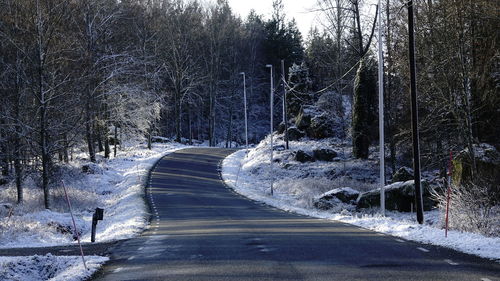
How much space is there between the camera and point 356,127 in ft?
140

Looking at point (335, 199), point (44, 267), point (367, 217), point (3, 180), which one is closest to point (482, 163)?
Result: point (335, 199)

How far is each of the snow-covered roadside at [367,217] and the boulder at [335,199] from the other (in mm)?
737

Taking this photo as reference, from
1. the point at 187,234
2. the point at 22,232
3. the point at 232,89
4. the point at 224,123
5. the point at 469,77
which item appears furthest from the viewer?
the point at 224,123

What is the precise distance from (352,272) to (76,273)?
17.0 feet

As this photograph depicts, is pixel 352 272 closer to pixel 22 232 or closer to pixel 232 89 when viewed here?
pixel 22 232

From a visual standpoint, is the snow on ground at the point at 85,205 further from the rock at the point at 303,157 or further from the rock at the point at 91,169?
the rock at the point at 303,157

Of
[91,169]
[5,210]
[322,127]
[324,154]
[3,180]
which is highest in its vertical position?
[322,127]

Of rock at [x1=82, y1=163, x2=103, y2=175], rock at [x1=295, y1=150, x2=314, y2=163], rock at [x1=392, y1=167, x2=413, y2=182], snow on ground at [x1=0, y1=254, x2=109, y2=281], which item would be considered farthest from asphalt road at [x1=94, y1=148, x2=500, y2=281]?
rock at [x1=295, y1=150, x2=314, y2=163]

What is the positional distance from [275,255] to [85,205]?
2148 cm

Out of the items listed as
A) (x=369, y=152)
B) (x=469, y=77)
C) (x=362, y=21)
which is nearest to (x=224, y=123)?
(x=369, y=152)

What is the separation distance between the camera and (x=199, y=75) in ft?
245

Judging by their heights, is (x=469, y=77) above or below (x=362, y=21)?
below

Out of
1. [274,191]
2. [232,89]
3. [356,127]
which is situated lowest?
[274,191]

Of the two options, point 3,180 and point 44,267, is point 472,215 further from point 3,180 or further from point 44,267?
point 3,180
